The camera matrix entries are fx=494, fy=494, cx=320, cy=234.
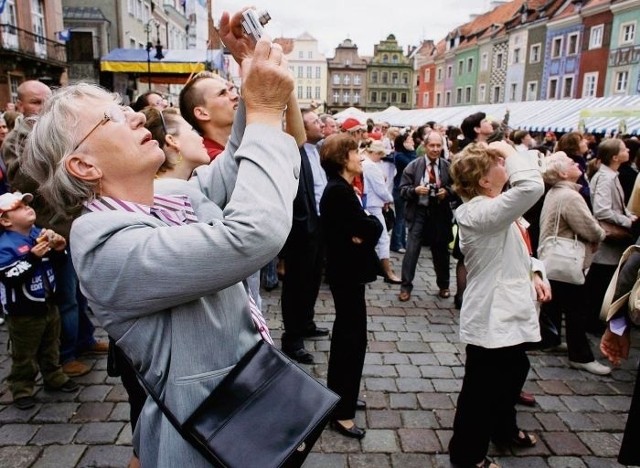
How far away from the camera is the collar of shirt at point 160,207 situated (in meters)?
1.25

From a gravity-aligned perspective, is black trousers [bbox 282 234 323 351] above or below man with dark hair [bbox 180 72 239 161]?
below

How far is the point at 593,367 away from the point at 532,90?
4030 cm

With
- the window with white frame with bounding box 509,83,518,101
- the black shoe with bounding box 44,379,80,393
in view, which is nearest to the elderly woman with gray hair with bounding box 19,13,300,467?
the black shoe with bounding box 44,379,80,393

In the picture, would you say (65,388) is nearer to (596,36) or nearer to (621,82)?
(621,82)

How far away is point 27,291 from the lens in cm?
356

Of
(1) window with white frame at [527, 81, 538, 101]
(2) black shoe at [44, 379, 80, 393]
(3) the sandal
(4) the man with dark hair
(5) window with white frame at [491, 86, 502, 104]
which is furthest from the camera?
(5) window with white frame at [491, 86, 502, 104]

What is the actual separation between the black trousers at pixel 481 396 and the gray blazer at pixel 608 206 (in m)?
2.70

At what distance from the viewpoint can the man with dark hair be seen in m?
2.74

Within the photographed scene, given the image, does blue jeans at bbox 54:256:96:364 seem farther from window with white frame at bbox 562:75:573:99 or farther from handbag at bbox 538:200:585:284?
window with white frame at bbox 562:75:573:99

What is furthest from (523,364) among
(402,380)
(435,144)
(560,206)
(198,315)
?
(435,144)

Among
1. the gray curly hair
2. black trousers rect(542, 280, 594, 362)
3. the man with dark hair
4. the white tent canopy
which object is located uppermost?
the white tent canopy

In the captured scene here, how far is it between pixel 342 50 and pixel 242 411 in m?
95.9

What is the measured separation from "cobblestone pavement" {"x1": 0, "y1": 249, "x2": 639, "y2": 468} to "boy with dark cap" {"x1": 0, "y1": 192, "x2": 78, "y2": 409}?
0.22 m

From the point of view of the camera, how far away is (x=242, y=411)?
1266 mm
